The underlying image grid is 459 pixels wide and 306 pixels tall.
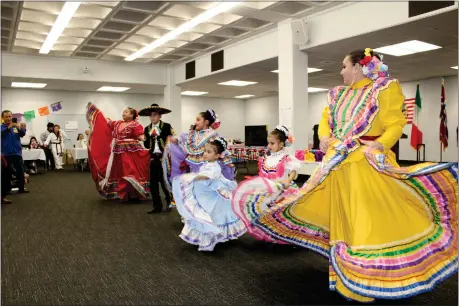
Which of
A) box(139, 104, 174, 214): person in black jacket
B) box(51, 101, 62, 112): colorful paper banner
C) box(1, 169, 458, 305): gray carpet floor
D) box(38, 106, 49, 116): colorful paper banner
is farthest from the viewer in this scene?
box(51, 101, 62, 112): colorful paper banner

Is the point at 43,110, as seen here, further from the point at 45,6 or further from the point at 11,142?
the point at 11,142

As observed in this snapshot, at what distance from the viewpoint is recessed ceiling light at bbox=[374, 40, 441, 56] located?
804cm

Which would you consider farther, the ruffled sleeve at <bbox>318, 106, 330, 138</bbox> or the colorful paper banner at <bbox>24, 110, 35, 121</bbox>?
the colorful paper banner at <bbox>24, 110, 35, 121</bbox>

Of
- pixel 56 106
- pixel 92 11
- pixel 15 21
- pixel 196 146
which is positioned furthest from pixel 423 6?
pixel 56 106

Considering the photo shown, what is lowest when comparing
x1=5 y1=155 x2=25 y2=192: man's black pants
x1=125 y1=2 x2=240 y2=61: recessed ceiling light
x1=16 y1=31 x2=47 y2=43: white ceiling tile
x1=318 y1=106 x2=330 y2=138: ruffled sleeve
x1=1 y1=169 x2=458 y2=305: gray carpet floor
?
x1=1 y1=169 x2=458 y2=305: gray carpet floor

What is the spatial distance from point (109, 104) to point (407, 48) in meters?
11.7

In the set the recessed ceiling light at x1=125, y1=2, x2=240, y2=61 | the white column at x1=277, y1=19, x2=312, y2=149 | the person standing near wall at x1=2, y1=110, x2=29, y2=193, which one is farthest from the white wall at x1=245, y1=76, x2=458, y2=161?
the person standing near wall at x1=2, y1=110, x2=29, y2=193

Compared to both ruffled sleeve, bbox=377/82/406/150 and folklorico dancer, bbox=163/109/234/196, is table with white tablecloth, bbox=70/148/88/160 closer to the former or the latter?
folklorico dancer, bbox=163/109/234/196

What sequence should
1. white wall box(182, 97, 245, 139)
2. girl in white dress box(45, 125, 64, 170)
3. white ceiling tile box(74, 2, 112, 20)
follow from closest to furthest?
white ceiling tile box(74, 2, 112, 20)
girl in white dress box(45, 125, 64, 170)
white wall box(182, 97, 245, 139)

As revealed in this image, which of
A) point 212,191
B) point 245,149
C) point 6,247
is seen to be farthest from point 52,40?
point 212,191

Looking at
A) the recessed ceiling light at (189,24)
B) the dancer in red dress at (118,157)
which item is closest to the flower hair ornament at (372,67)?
the dancer in red dress at (118,157)

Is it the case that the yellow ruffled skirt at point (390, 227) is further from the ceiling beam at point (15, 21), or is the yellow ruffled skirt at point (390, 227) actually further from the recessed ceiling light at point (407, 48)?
the ceiling beam at point (15, 21)

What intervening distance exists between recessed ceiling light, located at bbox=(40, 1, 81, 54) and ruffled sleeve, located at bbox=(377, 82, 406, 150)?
640 centimetres

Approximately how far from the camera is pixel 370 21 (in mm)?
6586
